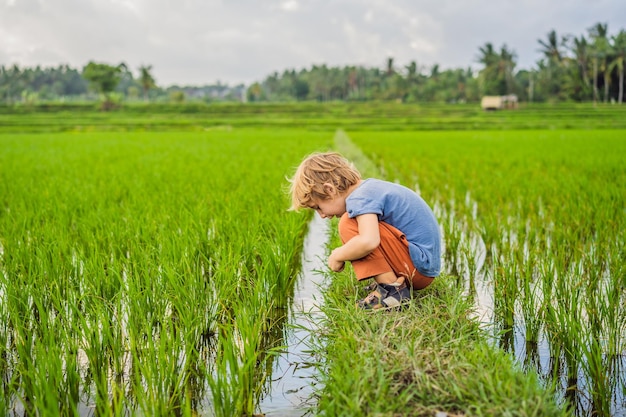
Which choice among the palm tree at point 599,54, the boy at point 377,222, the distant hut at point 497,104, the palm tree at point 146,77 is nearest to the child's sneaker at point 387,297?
the boy at point 377,222

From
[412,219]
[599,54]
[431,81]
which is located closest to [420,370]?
[412,219]

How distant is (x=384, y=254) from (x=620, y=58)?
140 ft

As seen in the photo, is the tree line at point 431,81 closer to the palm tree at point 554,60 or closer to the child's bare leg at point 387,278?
the palm tree at point 554,60

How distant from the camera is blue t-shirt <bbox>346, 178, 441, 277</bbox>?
210 cm

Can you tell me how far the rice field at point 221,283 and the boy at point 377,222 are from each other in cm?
17

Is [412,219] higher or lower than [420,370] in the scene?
higher

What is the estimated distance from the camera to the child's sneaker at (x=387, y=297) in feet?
6.63

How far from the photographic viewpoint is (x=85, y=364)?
6.22 feet

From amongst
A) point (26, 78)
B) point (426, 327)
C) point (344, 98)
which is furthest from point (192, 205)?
point (26, 78)

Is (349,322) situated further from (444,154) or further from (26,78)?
(26,78)

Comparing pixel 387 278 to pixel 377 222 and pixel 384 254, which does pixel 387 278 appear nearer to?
pixel 384 254

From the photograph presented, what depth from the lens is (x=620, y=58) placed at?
38.3 metres

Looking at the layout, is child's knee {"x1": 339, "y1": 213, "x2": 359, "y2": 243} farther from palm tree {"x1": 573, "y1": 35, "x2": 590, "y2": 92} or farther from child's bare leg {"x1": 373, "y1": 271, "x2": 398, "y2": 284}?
palm tree {"x1": 573, "y1": 35, "x2": 590, "y2": 92}

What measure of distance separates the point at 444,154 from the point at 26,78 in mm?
87194
